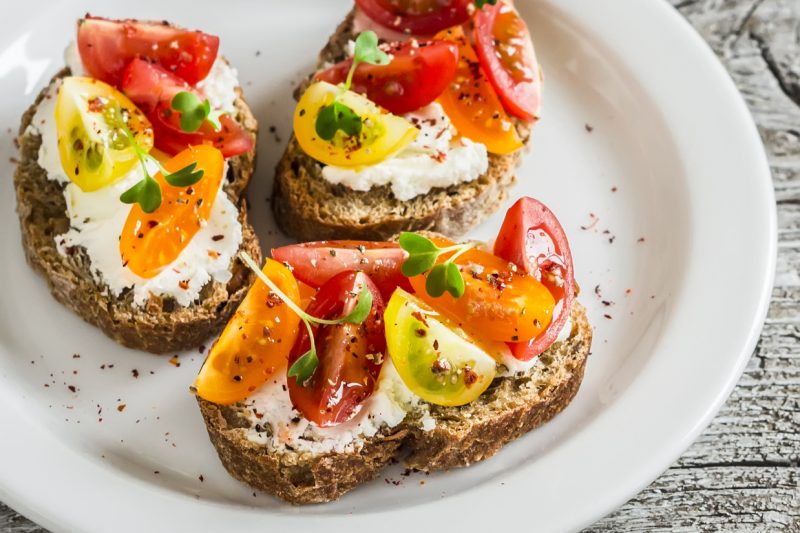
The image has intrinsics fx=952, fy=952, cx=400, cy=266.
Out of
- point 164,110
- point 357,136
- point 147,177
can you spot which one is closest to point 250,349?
point 147,177

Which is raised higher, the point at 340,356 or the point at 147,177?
the point at 147,177

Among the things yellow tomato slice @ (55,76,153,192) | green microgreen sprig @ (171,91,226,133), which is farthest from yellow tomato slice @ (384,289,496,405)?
yellow tomato slice @ (55,76,153,192)

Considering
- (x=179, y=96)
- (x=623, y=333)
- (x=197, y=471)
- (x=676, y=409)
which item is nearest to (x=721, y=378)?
(x=676, y=409)

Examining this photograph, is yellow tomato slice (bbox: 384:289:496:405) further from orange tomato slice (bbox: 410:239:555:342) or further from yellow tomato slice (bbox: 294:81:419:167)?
yellow tomato slice (bbox: 294:81:419:167)

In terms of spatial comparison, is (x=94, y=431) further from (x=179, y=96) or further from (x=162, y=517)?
(x=179, y=96)

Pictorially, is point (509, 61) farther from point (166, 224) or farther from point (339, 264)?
point (166, 224)

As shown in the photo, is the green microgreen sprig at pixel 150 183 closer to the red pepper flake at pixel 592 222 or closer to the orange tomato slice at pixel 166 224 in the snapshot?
the orange tomato slice at pixel 166 224
